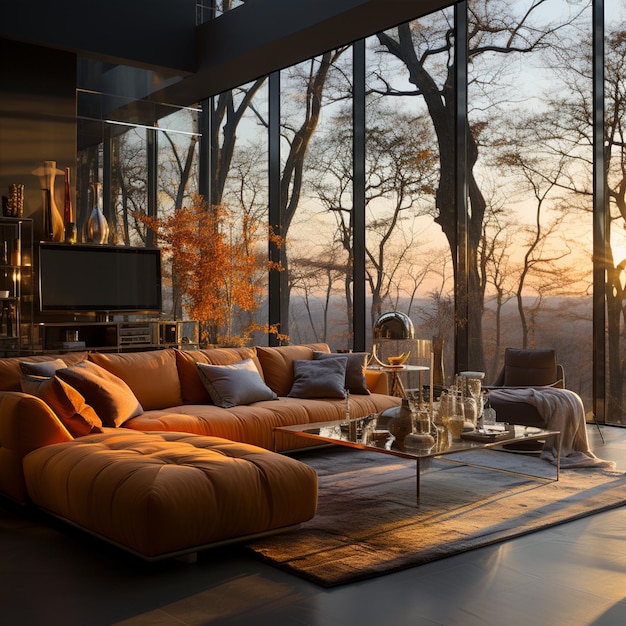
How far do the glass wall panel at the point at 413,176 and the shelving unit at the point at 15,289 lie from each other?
3.87 m

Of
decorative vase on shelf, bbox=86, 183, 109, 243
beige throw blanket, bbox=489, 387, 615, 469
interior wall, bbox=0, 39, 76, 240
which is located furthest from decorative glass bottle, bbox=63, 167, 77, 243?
beige throw blanket, bbox=489, 387, 615, 469

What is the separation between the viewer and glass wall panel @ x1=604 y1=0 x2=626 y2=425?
23.7 ft

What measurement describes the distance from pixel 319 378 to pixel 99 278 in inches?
123

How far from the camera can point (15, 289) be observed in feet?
24.5

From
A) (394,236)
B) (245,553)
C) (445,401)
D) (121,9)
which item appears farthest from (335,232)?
(245,553)

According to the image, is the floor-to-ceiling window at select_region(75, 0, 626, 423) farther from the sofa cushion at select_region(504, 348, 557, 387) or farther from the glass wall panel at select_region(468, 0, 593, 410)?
the sofa cushion at select_region(504, 348, 557, 387)

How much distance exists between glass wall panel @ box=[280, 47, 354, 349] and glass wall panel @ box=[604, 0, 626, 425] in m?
3.29

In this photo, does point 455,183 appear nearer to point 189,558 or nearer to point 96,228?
point 96,228

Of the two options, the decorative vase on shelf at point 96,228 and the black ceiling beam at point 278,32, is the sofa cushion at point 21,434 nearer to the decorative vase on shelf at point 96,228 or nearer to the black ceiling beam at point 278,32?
the decorative vase on shelf at point 96,228

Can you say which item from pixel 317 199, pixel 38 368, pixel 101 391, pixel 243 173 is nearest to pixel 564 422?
pixel 101 391

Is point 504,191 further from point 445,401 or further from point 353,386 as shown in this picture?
point 445,401

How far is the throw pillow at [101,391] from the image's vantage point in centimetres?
461

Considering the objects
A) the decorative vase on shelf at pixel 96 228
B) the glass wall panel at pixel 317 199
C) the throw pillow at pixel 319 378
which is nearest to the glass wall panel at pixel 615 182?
the throw pillow at pixel 319 378

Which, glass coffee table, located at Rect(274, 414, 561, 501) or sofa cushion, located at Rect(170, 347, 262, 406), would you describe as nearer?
glass coffee table, located at Rect(274, 414, 561, 501)
